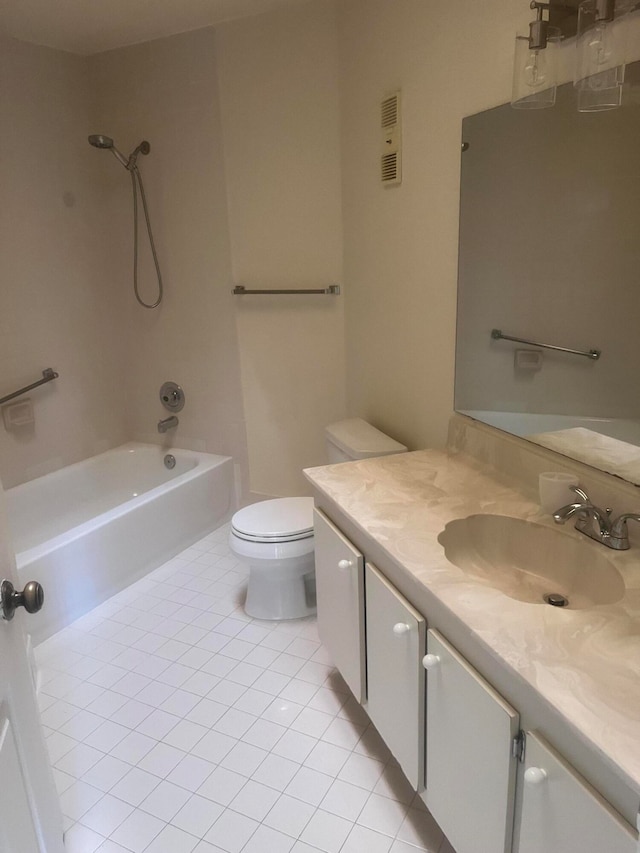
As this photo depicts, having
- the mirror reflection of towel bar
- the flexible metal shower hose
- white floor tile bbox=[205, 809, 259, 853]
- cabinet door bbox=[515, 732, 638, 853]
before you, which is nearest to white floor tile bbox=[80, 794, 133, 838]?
white floor tile bbox=[205, 809, 259, 853]

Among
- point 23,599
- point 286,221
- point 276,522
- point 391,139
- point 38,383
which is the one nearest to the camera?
point 23,599

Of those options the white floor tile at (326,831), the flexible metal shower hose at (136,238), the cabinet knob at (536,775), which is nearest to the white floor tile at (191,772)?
the white floor tile at (326,831)

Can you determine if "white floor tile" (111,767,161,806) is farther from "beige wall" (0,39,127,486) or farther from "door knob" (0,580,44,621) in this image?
"beige wall" (0,39,127,486)

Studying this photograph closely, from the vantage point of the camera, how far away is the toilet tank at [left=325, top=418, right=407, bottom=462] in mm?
2240

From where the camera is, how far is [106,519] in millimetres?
2598

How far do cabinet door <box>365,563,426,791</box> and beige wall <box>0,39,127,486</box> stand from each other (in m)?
2.11

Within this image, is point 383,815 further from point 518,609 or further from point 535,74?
point 535,74

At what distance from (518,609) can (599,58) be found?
3.88ft

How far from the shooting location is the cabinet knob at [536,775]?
0.92m

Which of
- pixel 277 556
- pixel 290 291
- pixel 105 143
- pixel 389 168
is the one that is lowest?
pixel 277 556

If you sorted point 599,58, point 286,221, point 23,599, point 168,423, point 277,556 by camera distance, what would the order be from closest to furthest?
point 23,599, point 599,58, point 277,556, point 286,221, point 168,423

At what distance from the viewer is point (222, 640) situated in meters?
2.32

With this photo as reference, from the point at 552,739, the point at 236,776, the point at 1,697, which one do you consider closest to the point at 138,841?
the point at 236,776

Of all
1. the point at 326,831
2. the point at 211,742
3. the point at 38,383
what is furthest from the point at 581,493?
the point at 38,383
